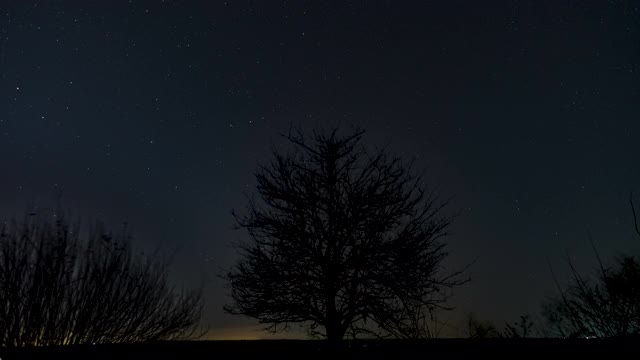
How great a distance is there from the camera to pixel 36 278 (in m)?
8.12

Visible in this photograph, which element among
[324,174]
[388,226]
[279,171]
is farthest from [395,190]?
[279,171]

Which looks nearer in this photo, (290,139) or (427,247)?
(427,247)

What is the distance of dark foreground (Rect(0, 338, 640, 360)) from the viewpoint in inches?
161

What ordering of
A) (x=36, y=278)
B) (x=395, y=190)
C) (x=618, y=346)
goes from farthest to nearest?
(x=395, y=190)
(x=36, y=278)
(x=618, y=346)

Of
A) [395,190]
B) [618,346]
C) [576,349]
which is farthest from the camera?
[395,190]

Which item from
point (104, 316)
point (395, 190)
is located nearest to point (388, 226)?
point (395, 190)

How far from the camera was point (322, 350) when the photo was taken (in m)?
4.86

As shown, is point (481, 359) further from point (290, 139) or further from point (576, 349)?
point (290, 139)

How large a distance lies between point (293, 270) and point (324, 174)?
2.66m

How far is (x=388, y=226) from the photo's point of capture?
40.2 feet

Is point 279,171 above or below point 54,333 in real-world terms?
above

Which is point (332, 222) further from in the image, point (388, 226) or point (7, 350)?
point (7, 350)

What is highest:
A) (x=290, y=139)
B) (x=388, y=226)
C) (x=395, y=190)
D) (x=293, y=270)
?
(x=290, y=139)

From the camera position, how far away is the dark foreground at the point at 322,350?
13.4 ft
